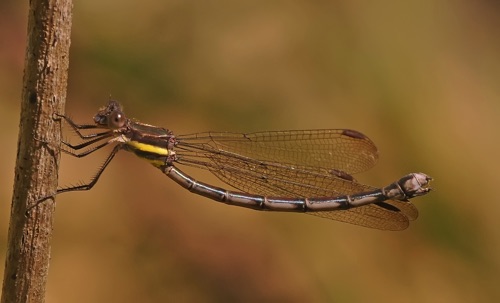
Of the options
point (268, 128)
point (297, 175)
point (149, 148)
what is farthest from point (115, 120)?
point (268, 128)

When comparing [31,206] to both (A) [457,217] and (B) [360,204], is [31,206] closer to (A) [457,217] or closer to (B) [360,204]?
(B) [360,204]

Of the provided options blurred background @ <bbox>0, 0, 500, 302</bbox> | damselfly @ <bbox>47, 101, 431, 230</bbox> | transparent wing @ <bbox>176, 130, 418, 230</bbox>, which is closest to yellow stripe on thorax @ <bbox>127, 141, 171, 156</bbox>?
damselfly @ <bbox>47, 101, 431, 230</bbox>

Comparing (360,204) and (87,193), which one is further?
(87,193)

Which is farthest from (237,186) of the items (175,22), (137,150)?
(175,22)

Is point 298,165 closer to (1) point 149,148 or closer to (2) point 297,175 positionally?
(2) point 297,175

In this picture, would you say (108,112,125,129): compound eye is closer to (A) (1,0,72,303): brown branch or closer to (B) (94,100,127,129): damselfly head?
(B) (94,100,127,129): damselfly head

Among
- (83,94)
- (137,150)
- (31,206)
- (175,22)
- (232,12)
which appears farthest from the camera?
(232,12)

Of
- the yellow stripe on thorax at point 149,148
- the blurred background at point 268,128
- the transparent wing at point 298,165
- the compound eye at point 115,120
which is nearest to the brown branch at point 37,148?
the compound eye at point 115,120
